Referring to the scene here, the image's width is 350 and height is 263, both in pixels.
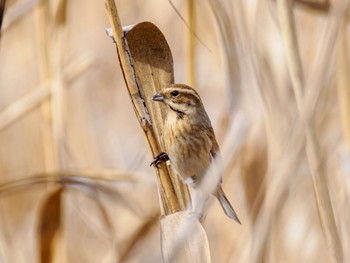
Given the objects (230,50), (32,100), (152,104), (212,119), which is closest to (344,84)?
(230,50)

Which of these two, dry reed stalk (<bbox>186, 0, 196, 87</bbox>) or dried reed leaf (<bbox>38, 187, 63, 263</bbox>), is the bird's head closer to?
dry reed stalk (<bbox>186, 0, 196, 87</bbox>)

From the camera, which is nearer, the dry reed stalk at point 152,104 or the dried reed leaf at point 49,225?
the dry reed stalk at point 152,104

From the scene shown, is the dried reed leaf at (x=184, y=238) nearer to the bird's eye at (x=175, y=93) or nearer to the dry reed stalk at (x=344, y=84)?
the bird's eye at (x=175, y=93)

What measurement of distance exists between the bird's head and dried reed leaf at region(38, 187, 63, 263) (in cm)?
29

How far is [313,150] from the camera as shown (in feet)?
3.85

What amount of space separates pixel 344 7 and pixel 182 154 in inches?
22.9

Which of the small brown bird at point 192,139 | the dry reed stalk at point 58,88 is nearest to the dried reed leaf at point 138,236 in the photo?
the small brown bird at point 192,139

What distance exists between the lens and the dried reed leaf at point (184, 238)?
3.49 feet

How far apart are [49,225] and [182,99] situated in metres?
0.43

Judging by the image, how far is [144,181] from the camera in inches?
74.2

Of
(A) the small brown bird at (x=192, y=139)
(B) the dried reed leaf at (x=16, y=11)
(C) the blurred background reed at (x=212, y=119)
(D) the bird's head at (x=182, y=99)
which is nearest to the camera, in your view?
(C) the blurred background reed at (x=212, y=119)

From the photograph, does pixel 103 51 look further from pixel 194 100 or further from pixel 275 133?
pixel 275 133

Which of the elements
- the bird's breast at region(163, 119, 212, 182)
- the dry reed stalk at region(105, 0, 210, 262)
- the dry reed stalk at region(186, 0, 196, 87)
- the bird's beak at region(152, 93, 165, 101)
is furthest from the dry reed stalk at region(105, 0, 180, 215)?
the bird's breast at region(163, 119, 212, 182)

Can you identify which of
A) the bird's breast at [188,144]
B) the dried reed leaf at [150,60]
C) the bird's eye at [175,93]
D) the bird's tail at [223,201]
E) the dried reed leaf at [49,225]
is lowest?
the bird's tail at [223,201]
